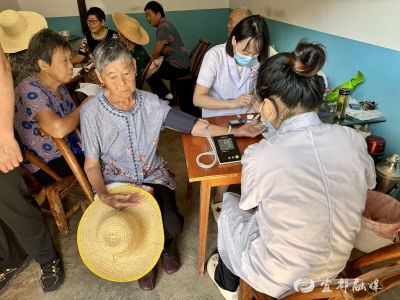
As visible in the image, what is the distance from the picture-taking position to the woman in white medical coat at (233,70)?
5.18 ft

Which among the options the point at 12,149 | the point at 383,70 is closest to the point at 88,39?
the point at 12,149

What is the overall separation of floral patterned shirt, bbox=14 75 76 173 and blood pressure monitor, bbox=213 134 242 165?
3.13 ft

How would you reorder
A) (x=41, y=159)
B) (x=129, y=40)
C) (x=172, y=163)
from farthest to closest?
1. (x=129, y=40)
2. (x=172, y=163)
3. (x=41, y=159)

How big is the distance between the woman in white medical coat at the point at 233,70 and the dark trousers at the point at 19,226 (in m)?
1.10

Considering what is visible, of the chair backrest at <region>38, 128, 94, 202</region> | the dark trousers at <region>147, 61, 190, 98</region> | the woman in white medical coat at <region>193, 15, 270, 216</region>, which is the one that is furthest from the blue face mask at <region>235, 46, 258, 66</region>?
the dark trousers at <region>147, 61, 190, 98</region>

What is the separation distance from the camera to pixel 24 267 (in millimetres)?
1641

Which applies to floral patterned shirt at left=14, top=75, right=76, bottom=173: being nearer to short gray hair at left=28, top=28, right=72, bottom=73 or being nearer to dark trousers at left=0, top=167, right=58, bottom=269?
short gray hair at left=28, top=28, right=72, bottom=73

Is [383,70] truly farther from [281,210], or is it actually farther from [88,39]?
[88,39]

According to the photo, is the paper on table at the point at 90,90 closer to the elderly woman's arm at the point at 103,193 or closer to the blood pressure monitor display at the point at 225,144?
the elderly woman's arm at the point at 103,193

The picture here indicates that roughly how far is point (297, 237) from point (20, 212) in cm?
133

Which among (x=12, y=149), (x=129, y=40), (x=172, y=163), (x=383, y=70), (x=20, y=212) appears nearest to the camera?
(x=12, y=149)

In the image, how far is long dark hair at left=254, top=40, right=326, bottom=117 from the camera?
2.99 feet

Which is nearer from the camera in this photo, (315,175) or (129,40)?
(315,175)

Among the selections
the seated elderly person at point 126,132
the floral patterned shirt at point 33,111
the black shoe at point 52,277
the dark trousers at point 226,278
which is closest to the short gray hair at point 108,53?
the seated elderly person at point 126,132
